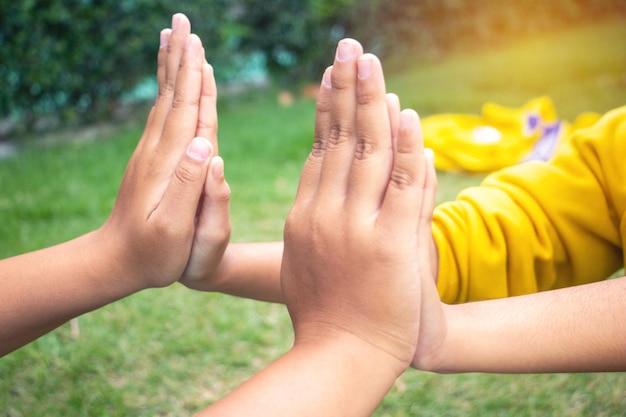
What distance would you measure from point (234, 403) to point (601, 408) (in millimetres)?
998

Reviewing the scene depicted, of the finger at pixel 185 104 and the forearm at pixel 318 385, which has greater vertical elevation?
the finger at pixel 185 104

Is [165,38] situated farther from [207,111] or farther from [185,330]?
[185,330]

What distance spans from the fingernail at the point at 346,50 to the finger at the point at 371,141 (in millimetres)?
16

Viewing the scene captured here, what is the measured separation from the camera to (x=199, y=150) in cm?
116

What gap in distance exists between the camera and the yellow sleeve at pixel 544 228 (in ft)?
3.87

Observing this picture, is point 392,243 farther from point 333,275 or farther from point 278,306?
point 278,306

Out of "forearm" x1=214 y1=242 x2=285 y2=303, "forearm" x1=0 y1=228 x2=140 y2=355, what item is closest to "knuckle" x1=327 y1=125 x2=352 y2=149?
"forearm" x1=214 y1=242 x2=285 y2=303

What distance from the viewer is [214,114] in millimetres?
1300

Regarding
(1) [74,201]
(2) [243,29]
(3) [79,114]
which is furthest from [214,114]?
(2) [243,29]

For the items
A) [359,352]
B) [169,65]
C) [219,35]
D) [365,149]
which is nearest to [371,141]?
[365,149]

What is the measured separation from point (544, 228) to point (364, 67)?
0.51 m

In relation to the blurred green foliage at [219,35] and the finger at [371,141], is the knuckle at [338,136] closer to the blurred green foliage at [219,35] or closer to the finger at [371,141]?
the finger at [371,141]

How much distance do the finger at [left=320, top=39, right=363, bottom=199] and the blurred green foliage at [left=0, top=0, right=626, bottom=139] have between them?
3.91 metres

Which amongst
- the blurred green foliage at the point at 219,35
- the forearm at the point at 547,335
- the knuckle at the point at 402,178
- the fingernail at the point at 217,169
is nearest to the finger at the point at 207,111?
the fingernail at the point at 217,169
